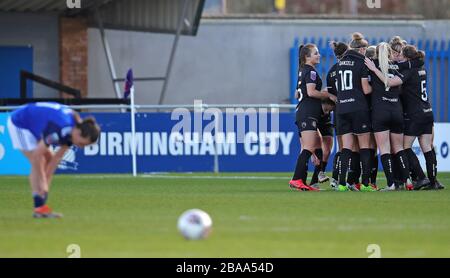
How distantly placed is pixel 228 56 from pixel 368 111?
56.1 ft

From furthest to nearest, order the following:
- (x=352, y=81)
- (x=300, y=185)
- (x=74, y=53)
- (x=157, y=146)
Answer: (x=74, y=53)
(x=157, y=146)
(x=300, y=185)
(x=352, y=81)

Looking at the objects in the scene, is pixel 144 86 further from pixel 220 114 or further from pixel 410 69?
pixel 410 69

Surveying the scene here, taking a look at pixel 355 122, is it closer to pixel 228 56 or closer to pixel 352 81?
pixel 352 81

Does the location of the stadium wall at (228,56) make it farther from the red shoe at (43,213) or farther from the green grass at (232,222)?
the red shoe at (43,213)

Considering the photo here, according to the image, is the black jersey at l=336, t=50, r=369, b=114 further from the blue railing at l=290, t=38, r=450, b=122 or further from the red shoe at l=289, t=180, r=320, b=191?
the blue railing at l=290, t=38, r=450, b=122

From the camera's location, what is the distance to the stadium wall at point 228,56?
33.8m

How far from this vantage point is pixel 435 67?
34.2 m

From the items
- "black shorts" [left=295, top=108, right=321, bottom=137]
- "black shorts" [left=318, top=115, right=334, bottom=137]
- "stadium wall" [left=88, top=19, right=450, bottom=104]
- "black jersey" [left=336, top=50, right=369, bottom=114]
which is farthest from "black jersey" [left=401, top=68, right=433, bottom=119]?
"stadium wall" [left=88, top=19, right=450, bottom=104]

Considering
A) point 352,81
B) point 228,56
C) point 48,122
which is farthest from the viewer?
point 228,56

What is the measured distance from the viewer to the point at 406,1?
47812 mm

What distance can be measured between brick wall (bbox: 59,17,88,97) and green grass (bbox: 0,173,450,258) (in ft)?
43.1

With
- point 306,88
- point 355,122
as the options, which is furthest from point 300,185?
point 306,88

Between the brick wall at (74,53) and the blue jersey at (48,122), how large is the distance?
62.1 feet

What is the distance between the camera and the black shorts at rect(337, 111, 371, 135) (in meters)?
17.5
